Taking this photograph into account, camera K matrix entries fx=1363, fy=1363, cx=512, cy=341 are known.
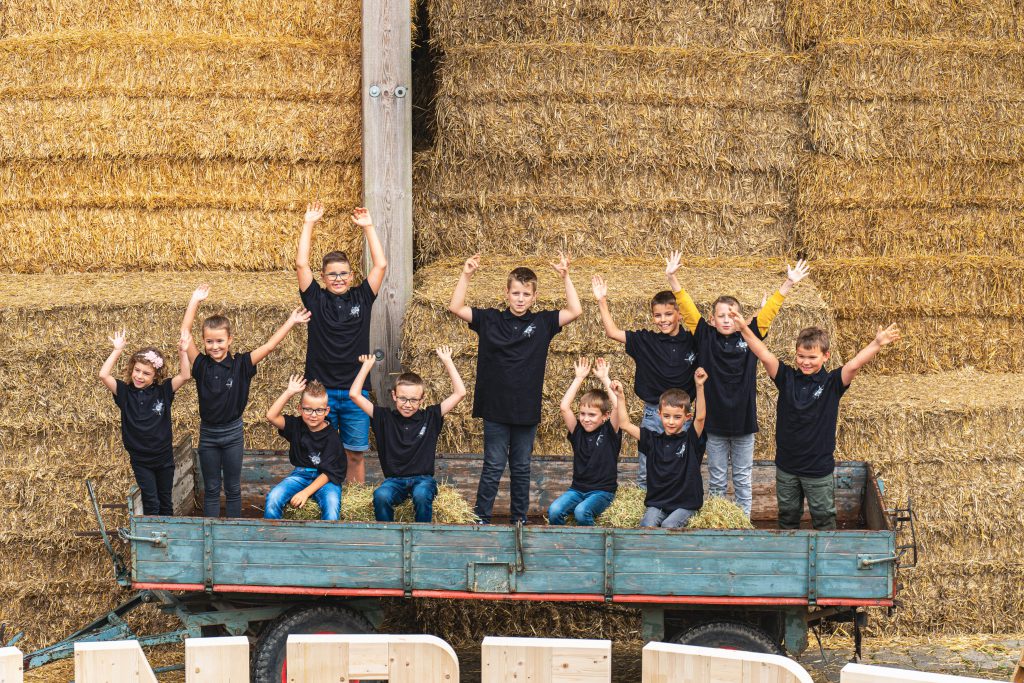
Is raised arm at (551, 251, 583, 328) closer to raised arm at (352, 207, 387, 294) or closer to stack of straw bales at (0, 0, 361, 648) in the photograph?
raised arm at (352, 207, 387, 294)

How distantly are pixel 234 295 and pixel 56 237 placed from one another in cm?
171

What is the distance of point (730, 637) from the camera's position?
846 centimetres

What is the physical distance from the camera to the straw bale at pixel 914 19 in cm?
1124

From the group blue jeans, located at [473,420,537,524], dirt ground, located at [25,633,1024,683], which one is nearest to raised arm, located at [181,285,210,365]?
blue jeans, located at [473,420,537,524]

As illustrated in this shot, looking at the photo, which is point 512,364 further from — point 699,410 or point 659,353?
point 699,410

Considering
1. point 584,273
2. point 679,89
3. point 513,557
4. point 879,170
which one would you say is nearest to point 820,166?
point 879,170

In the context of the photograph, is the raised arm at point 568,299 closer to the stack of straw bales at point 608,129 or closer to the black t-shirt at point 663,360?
the black t-shirt at point 663,360

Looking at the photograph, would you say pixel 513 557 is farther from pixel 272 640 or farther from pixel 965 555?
pixel 965 555

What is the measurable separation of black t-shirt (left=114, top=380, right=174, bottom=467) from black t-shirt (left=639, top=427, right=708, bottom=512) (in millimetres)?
3233

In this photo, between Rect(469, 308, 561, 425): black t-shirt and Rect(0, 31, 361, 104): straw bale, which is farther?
Rect(0, 31, 361, 104): straw bale

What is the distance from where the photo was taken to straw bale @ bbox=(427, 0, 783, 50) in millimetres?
11102

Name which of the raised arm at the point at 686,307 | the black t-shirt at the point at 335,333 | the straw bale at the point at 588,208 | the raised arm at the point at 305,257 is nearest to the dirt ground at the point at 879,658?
the black t-shirt at the point at 335,333

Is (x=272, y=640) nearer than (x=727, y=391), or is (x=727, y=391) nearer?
(x=272, y=640)

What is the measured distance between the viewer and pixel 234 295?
34.4 ft
